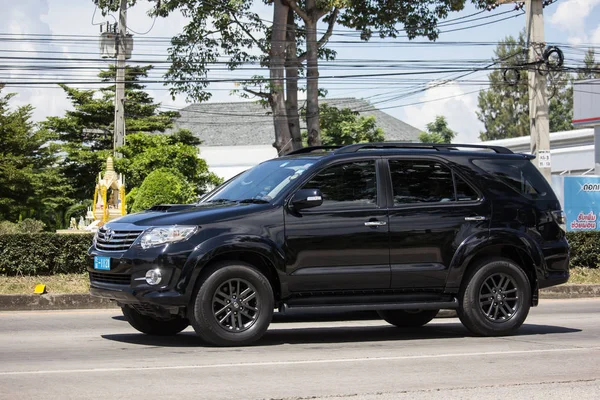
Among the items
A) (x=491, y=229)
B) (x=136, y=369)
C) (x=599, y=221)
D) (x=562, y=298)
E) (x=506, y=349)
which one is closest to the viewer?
(x=136, y=369)

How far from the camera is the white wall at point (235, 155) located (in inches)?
2547

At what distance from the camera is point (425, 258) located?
967cm

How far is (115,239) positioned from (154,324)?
→ 1.47m

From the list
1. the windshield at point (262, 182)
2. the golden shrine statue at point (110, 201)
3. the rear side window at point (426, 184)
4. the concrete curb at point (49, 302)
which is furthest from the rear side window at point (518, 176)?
the golden shrine statue at point (110, 201)

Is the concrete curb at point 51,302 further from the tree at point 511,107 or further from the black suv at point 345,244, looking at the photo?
the tree at point 511,107

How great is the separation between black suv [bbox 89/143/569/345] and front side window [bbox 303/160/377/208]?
0.5 inches

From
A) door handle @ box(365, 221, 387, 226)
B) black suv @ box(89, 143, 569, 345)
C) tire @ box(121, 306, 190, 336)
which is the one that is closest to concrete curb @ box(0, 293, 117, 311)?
tire @ box(121, 306, 190, 336)

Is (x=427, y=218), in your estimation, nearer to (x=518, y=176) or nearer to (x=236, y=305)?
(x=518, y=176)

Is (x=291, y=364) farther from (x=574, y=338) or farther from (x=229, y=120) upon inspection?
(x=229, y=120)

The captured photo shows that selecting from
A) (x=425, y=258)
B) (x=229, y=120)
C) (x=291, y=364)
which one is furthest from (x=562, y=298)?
(x=229, y=120)

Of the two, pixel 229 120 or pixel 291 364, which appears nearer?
pixel 291 364

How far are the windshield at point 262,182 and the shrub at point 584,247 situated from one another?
39.2 ft

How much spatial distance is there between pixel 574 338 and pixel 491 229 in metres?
1.60

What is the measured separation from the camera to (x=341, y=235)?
9336 millimetres
